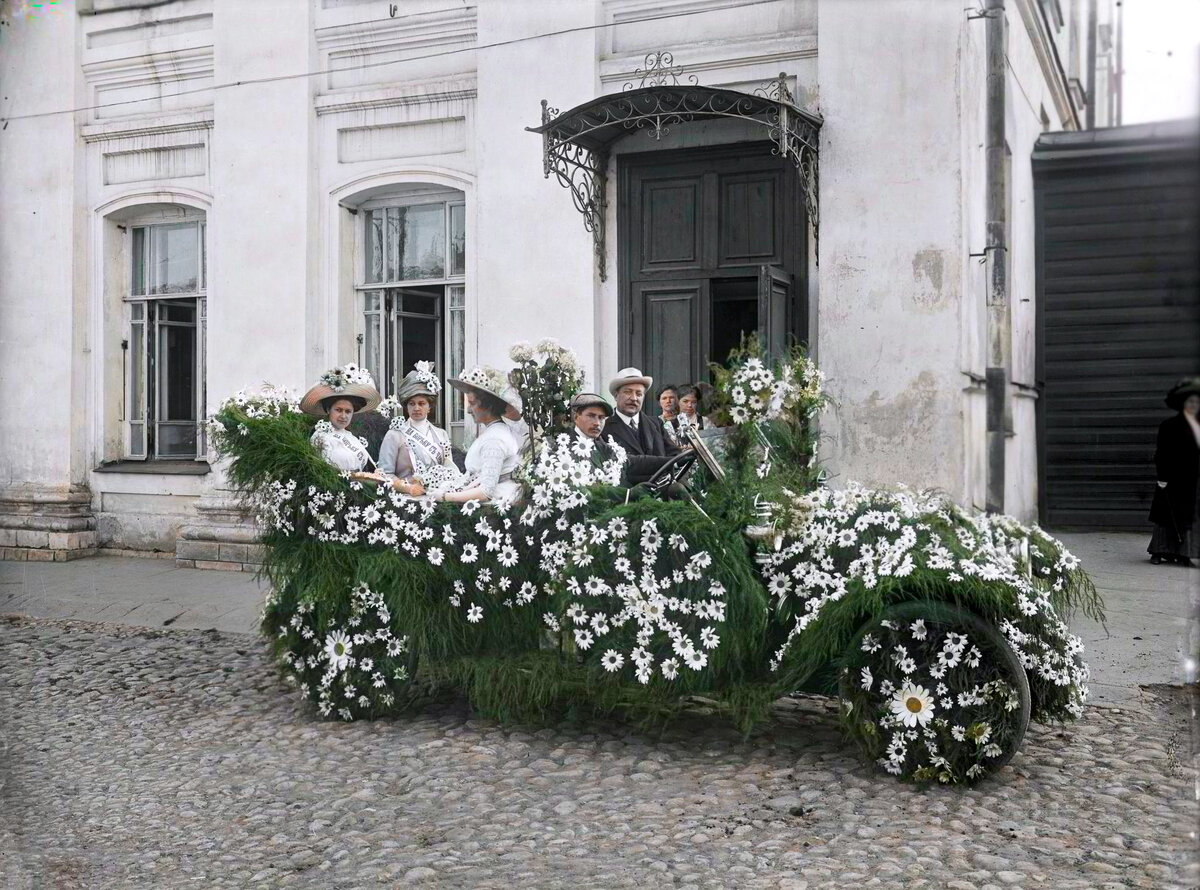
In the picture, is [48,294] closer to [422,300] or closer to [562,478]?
[422,300]

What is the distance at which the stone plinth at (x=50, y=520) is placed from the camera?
10.4 metres

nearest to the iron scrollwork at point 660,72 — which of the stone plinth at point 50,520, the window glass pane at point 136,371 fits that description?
the window glass pane at point 136,371

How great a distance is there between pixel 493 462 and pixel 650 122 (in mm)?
3917

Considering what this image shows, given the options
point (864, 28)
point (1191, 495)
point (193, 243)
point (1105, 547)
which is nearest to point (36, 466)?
point (193, 243)

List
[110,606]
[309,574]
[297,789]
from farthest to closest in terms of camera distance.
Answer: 1. [110,606]
2. [309,574]
3. [297,789]

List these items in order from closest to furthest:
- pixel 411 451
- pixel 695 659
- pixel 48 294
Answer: pixel 695 659, pixel 411 451, pixel 48 294

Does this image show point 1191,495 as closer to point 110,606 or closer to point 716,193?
point 716,193

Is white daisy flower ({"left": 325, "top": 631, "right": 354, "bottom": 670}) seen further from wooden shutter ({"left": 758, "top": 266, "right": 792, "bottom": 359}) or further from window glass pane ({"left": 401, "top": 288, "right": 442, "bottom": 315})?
window glass pane ({"left": 401, "top": 288, "right": 442, "bottom": 315})

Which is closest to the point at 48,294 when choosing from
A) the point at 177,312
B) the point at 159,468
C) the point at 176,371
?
the point at 177,312

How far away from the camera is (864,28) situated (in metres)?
7.79

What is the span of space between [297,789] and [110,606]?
483 cm

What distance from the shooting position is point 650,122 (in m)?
8.27

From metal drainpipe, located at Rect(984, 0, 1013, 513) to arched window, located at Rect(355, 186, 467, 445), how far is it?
425 centimetres

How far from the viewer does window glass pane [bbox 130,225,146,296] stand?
1098 cm
